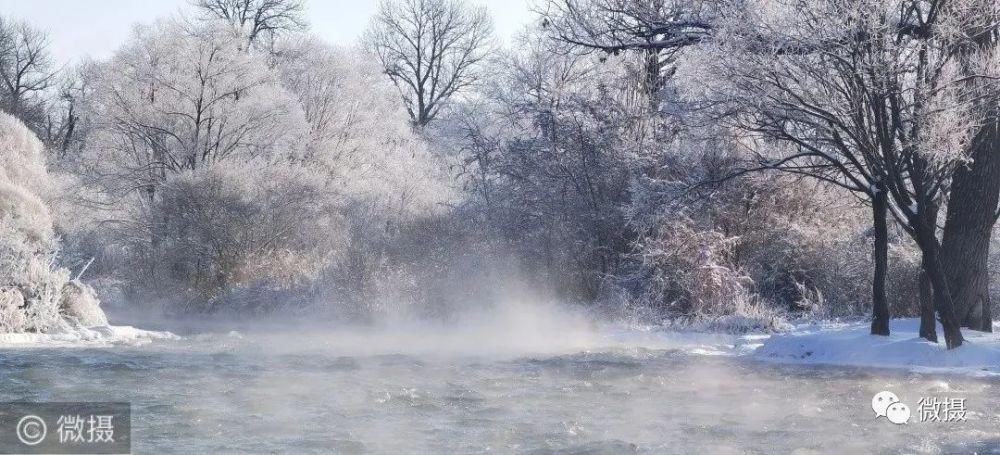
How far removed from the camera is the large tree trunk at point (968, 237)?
15.3 metres

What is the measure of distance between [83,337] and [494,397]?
1003cm

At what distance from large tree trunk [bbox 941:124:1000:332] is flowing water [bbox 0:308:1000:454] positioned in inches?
127

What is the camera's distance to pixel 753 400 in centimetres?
1112

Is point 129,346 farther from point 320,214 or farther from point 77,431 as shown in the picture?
point 320,214

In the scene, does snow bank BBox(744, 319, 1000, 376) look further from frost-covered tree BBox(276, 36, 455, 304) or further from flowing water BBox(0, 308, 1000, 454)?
frost-covered tree BBox(276, 36, 455, 304)

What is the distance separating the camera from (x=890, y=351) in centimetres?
1437

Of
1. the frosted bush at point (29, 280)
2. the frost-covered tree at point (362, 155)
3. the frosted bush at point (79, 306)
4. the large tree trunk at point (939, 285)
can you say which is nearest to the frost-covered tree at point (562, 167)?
the frost-covered tree at point (362, 155)

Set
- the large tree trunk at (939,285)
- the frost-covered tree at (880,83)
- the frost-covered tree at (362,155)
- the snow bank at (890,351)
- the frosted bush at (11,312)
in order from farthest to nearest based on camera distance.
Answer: the frost-covered tree at (362,155) → the frosted bush at (11,312) → the large tree trunk at (939,285) → the snow bank at (890,351) → the frost-covered tree at (880,83)

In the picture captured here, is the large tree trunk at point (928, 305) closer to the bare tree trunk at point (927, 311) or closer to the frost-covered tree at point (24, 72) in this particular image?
the bare tree trunk at point (927, 311)

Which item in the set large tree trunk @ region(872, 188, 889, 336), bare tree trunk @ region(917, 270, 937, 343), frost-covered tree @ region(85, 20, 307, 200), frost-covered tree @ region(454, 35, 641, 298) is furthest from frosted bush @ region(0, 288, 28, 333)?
bare tree trunk @ region(917, 270, 937, 343)

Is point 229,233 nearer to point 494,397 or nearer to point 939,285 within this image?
point 494,397

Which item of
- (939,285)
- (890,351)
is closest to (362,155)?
(890,351)

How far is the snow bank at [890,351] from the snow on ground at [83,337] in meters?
11.6

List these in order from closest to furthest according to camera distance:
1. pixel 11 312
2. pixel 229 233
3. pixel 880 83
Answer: pixel 880 83, pixel 11 312, pixel 229 233
